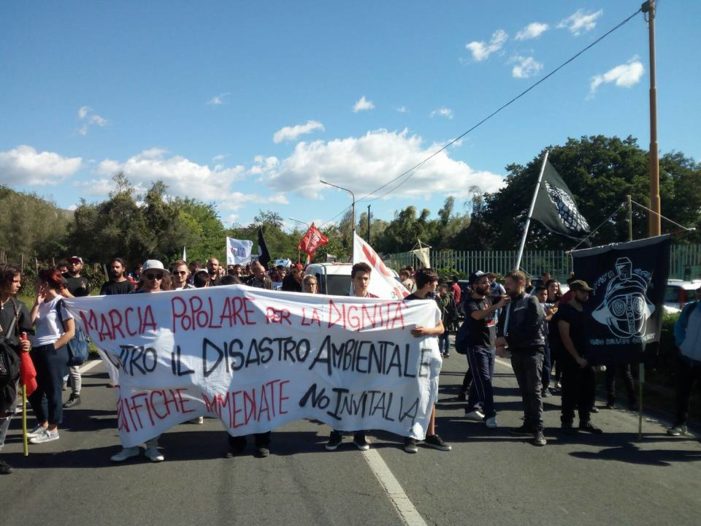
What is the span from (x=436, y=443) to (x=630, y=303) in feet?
9.13

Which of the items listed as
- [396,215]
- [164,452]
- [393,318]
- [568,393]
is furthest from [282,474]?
[396,215]

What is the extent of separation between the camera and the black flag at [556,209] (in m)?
11.0

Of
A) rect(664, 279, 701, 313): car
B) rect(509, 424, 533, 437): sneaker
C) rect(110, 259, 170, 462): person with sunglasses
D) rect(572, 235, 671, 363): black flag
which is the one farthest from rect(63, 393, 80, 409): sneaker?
rect(664, 279, 701, 313): car

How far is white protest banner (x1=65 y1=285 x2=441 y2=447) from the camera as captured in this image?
5320 millimetres

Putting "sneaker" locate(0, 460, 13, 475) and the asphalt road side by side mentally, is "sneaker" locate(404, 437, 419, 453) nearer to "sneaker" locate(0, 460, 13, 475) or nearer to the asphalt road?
the asphalt road

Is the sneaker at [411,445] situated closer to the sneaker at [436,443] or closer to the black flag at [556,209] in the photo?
the sneaker at [436,443]

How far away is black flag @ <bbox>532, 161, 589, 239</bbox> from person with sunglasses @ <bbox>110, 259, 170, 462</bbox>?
24.9ft

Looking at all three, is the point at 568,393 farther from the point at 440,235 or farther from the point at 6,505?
the point at 440,235

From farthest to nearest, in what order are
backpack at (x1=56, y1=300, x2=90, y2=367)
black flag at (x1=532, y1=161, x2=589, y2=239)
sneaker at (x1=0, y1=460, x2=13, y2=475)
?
black flag at (x1=532, y1=161, x2=589, y2=239)
backpack at (x1=56, y1=300, x2=90, y2=367)
sneaker at (x1=0, y1=460, x2=13, y2=475)

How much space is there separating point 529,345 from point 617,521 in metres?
2.28

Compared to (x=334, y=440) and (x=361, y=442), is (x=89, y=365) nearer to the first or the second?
(x=334, y=440)

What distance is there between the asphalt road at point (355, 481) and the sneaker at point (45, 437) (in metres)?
0.15

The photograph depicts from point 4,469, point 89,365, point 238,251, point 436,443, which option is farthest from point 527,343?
point 238,251

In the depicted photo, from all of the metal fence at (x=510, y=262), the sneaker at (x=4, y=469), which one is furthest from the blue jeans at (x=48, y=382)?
the metal fence at (x=510, y=262)
